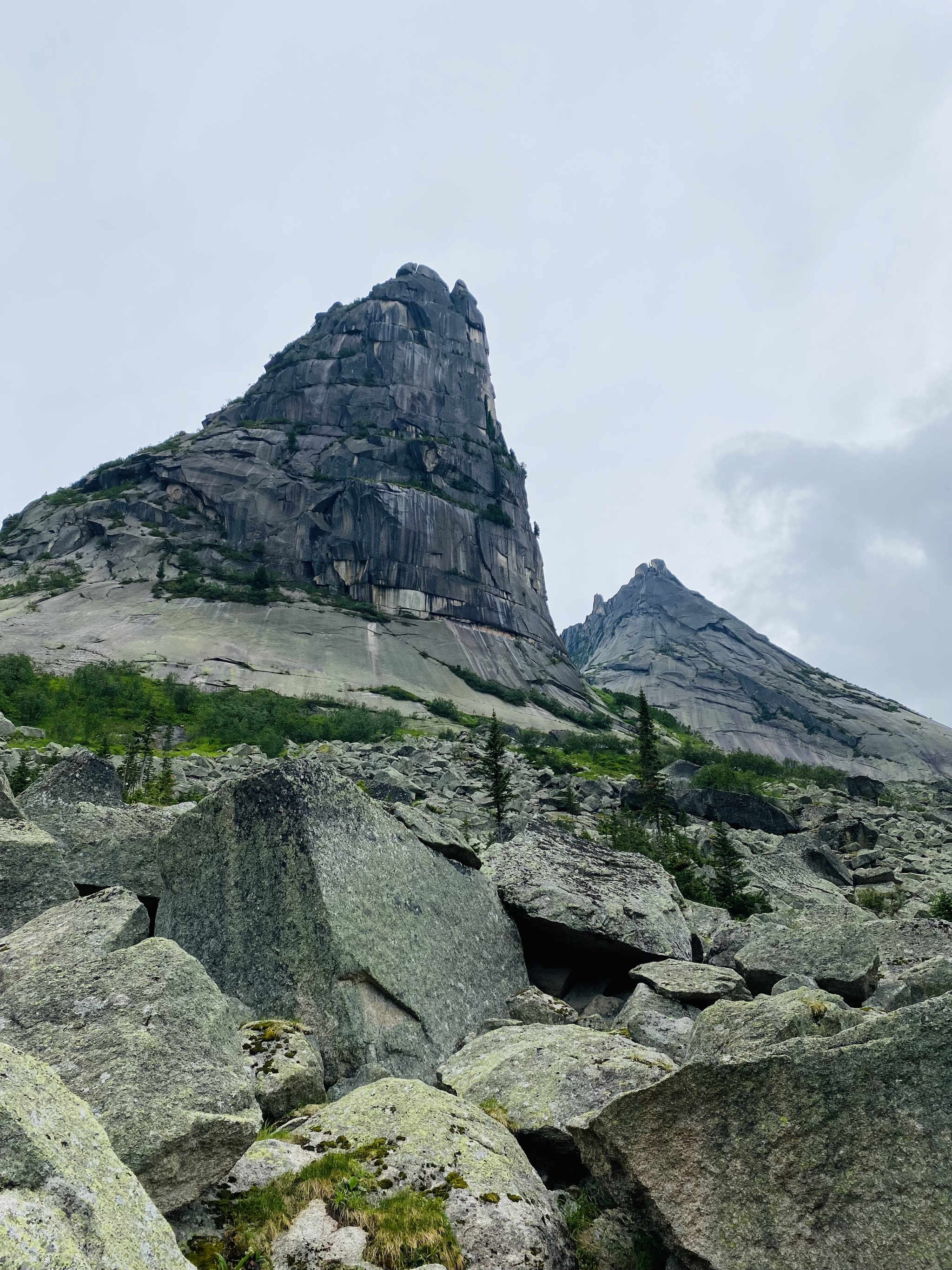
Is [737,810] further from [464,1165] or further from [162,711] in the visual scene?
[162,711]

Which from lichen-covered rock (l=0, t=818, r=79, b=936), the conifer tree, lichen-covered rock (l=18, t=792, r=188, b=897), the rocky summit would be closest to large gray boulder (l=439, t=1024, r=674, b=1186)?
lichen-covered rock (l=18, t=792, r=188, b=897)

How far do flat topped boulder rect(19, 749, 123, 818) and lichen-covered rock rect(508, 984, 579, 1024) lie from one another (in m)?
8.94

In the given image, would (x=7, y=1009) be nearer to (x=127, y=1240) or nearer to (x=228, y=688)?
(x=127, y=1240)

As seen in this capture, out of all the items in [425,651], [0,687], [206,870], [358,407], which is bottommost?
[206,870]

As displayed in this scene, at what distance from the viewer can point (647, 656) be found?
16575cm

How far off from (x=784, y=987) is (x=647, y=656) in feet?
527

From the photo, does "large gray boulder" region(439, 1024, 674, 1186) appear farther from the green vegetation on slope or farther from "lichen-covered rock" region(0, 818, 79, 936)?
the green vegetation on slope

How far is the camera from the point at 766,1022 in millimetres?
6340

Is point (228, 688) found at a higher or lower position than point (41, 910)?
higher

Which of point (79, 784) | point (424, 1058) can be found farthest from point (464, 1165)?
point (79, 784)

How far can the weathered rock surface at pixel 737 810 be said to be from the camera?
111 feet

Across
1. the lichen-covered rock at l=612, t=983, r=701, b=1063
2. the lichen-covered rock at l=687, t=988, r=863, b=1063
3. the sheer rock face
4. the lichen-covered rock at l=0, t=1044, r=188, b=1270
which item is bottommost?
the lichen-covered rock at l=612, t=983, r=701, b=1063

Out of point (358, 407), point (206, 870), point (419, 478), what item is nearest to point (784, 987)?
point (206, 870)

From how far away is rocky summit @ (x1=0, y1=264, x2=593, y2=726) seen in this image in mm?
82188
